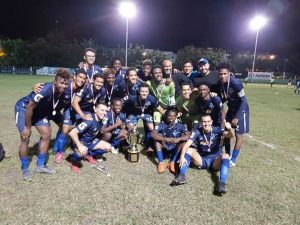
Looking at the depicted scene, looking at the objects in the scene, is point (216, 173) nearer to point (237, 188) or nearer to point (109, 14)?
point (237, 188)

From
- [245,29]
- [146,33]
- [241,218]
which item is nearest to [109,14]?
[146,33]

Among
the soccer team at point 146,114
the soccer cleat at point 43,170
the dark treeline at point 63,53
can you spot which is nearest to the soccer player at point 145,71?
the soccer team at point 146,114

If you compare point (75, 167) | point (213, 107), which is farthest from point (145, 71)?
point (75, 167)

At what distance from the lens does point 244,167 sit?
19.2ft

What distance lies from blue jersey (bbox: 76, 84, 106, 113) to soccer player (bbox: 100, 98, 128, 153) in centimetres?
33

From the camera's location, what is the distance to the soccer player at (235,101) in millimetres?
5664

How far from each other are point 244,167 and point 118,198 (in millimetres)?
3020

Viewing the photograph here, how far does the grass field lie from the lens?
3.73 m

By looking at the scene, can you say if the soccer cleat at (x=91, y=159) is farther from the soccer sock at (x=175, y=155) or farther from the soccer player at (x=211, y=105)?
the soccer player at (x=211, y=105)

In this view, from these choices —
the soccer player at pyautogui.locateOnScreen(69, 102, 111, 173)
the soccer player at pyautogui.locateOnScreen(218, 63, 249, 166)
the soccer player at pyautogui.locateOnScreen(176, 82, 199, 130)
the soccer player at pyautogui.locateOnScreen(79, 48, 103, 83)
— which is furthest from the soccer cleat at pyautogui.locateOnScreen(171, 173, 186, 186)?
the soccer player at pyautogui.locateOnScreen(79, 48, 103, 83)

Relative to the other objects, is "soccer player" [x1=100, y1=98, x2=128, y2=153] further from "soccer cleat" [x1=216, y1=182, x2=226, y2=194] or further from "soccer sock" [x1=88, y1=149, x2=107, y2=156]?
"soccer cleat" [x1=216, y1=182, x2=226, y2=194]

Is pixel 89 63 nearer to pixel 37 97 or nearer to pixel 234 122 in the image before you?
pixel 37 97

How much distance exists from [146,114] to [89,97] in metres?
1.52

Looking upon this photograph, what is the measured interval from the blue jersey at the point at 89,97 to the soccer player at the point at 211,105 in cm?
230
